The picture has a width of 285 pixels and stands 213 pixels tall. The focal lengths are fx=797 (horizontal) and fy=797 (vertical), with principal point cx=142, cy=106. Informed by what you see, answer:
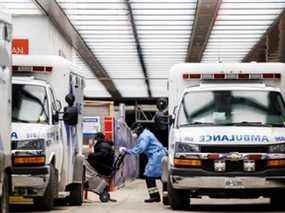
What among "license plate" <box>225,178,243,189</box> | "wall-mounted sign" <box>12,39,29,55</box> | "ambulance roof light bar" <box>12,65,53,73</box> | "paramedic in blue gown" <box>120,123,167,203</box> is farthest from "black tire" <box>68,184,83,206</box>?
"wall-mounted sign" <box>12,39,29,55</box>

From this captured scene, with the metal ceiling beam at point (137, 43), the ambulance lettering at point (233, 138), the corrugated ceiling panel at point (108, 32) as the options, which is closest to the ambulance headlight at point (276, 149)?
the ambulance lettering at point (233, 138)

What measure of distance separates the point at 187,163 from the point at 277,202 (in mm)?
2352

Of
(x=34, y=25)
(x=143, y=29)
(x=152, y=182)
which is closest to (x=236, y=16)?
(x=143, y=29)

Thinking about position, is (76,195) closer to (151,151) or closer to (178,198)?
(151,151)

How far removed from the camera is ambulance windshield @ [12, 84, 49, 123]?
1416cm

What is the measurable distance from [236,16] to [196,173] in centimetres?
1165

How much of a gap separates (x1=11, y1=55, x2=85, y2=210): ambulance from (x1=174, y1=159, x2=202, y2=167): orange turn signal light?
2.16 metres

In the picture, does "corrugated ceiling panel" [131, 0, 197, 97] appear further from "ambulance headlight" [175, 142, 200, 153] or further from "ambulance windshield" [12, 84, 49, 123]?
"ambulance headlight" [175, 142, 200, 153]

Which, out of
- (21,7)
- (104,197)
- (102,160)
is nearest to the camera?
(104,197)

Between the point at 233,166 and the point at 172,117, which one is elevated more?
the point at 172,117

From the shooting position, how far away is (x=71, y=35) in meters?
27.9

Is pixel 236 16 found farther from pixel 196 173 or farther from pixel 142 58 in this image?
pixel 196 173

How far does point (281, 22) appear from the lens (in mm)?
24500

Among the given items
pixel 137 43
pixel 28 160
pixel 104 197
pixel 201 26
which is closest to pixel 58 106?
pixel 28 160
